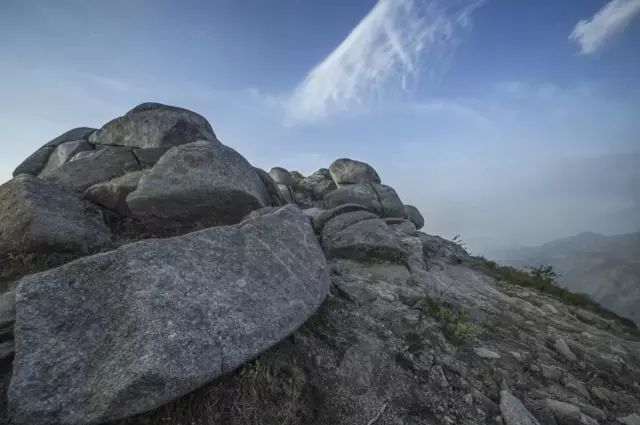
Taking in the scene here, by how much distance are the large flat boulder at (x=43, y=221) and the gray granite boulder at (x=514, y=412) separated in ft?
37.6

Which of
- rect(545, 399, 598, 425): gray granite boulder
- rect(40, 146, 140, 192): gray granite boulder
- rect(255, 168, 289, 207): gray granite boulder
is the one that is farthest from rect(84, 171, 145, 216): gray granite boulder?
rect(545, 399, 598, 425): gray granite boulder

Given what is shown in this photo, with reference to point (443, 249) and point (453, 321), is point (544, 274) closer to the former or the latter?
point (443, 249)

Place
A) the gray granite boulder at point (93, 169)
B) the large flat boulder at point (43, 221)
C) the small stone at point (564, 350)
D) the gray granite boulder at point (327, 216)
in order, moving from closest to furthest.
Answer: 1. the large flat boulder at point (43, 221)
2. the small stone at point (564, 350)
3. the gray granite boulder at point (93, 169)
4. the gray granite boulder at point (327, 216)

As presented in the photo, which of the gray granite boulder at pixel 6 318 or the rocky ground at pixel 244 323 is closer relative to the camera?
the rocky ground at pixel 244 323

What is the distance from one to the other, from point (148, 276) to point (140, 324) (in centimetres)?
97

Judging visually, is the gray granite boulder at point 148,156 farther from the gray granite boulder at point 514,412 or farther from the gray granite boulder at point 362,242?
the gray granite boulder at point 514,412

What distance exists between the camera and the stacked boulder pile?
169 inches

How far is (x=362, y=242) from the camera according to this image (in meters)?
12.5

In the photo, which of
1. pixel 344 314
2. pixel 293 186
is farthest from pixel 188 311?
pixel 293 186

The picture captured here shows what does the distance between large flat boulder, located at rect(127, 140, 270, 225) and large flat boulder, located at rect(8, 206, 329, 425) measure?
12.4 ft

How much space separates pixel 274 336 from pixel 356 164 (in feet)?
73.0

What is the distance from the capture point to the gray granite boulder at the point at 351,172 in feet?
84.3

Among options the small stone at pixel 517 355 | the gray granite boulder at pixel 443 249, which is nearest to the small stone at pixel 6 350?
the small stone at pixel 517 355

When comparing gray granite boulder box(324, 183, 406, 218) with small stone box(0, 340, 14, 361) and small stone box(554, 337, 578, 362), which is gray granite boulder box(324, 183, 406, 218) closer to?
small stone box(554, 337, 578, 362)
